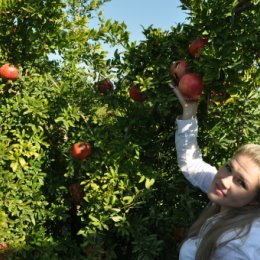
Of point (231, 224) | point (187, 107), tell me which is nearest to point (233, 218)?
point (231, 224)

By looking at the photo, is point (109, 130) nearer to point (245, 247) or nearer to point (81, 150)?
point (81, 150)

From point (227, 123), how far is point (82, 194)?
106 cm

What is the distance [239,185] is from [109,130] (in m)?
1.15

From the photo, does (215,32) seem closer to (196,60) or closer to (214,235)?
(196,60)

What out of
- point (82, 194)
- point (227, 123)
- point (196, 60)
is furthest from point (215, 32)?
point (82, 194)

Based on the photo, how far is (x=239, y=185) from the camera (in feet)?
4.60

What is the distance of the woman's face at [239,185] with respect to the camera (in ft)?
4.53

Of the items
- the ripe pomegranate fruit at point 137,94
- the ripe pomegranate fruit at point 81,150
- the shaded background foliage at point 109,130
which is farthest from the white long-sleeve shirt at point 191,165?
the ripe pomegranate fruit at point 81,150

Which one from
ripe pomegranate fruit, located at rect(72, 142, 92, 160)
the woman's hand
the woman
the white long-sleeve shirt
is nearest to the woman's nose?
the woman

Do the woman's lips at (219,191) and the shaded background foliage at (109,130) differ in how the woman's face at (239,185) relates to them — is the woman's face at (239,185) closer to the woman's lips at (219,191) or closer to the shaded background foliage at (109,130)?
the woman's lips at (219,191)

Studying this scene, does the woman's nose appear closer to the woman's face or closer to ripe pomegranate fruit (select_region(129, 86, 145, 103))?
the woman's face

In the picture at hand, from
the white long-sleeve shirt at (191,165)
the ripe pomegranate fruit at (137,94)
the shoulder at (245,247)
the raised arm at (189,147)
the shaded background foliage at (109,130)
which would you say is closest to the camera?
the shoulder at (245,247)

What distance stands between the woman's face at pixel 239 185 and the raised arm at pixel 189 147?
18.0 inches

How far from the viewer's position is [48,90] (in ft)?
8.43
